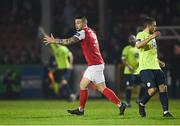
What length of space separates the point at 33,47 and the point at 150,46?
57.5ft

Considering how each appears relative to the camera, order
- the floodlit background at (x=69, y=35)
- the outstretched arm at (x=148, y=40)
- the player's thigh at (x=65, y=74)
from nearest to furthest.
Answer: the outstretched arm at (x=148, y=40), the player's thigh at (x=65, y=74), the floodlit background at (x=69, y=35)

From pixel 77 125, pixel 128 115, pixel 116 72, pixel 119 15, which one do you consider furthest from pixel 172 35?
pixel 77 125

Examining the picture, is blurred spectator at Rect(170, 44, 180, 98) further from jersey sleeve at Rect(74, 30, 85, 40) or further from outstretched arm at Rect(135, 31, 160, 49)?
outstretched arm at Rect(135, 31, 160, 49)

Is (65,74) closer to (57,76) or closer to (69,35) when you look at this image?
(57,76)

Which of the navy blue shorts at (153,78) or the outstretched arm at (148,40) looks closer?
the outstretched arm at (148,40)

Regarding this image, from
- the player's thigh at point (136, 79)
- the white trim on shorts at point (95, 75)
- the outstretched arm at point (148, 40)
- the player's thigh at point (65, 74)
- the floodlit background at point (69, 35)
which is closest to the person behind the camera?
the outstretched arm at point (148, 40)

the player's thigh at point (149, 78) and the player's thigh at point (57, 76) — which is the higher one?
the player's thigh at point (149, 78)

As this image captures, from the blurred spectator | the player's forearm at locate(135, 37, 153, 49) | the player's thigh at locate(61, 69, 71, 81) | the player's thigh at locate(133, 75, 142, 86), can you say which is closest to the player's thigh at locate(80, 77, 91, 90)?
the player's forearm at locate(135, 37, 153, 49)

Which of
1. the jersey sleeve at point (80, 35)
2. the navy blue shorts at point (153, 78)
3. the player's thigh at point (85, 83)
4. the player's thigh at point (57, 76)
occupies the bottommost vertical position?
the player's thigh at point (57, 76)

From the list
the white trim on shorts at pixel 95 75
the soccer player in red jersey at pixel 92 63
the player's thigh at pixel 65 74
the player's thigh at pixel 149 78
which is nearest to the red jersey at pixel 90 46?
the soccer player in red jersey at pixel 92 63

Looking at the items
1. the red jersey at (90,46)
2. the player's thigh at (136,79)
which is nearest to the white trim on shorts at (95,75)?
the red jersey at (90,46)

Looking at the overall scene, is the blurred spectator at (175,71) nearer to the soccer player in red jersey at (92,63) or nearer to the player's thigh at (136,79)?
the player's thigh at (136,79)

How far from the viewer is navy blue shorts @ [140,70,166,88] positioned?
17.2 metres

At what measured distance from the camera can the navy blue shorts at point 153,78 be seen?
56.5 ft
